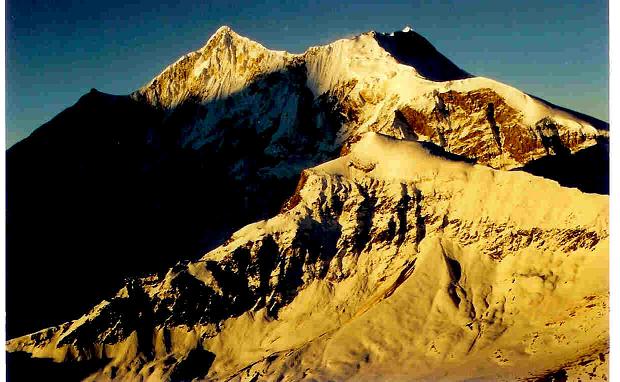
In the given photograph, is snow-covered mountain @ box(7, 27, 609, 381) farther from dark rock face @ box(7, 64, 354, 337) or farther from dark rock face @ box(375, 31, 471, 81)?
dark rock face @ box(375, 31, 471, 81)

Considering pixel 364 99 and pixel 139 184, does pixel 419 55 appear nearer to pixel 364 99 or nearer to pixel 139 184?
pixel 364 99

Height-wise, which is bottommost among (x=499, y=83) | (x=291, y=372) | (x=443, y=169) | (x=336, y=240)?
(x=291, y=372)

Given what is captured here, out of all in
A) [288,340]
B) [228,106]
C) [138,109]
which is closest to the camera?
[288,340]

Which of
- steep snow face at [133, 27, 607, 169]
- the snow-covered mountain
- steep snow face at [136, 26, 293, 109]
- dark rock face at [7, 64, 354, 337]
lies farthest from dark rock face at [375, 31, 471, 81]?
steep snow face at [136, 26, 293, 109]

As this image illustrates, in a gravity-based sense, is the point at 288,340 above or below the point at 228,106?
below

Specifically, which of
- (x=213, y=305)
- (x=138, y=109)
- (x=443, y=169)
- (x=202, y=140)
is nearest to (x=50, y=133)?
(x=138, y=109)

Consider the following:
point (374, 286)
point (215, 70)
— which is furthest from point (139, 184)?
point (374, 286)

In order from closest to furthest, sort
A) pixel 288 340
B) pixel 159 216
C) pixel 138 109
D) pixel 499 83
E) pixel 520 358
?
pixel 520 358
pixel 288 340
pixel 499 83
pixel 159 216
pixel 138 109

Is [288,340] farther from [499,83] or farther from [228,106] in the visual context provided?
[228,106]
